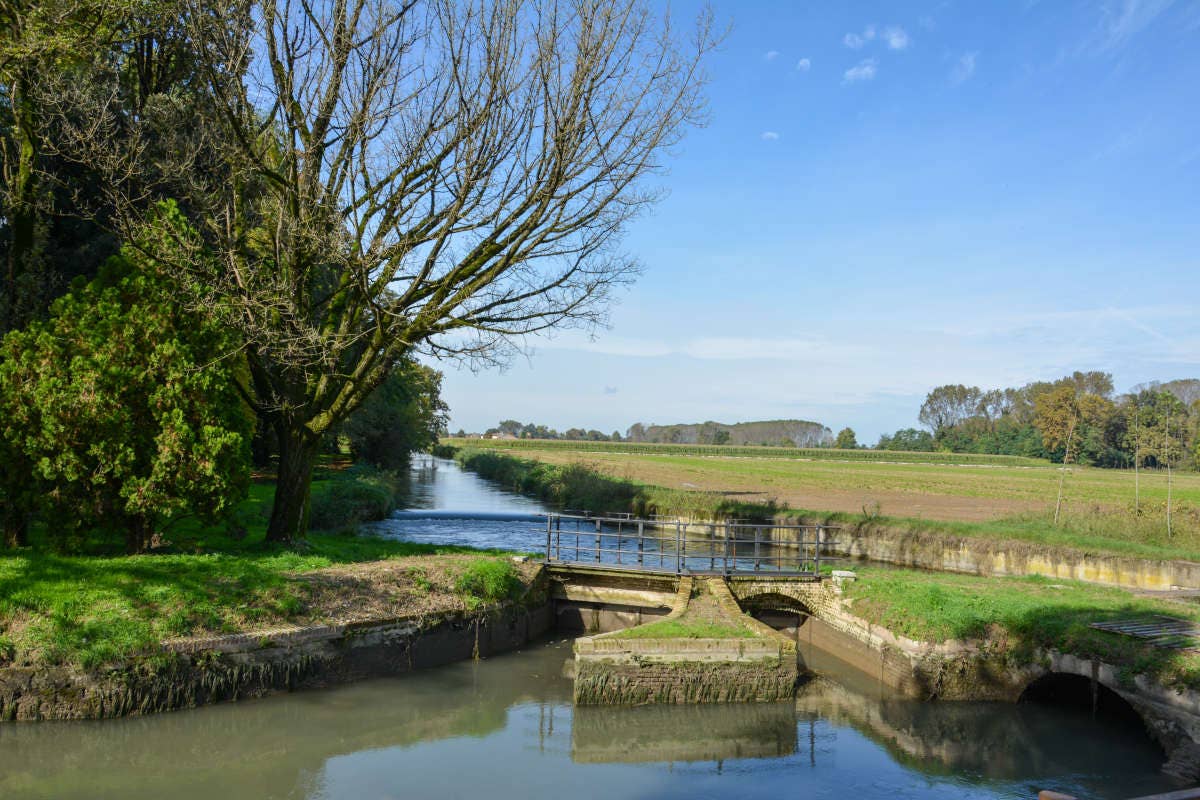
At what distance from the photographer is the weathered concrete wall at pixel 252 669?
33.5ft

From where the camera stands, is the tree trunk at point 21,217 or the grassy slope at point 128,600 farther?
the tree trunk at point 21,217

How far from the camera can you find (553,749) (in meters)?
11.0

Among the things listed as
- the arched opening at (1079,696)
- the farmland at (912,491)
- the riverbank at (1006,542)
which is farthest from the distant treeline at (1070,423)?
the arched opening at (1079,696)

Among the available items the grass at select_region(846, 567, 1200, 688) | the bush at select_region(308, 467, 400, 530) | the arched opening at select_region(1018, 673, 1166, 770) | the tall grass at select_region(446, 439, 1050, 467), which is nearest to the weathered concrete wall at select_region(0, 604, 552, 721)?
the grass at select_region(846, 567, 1200, 688)

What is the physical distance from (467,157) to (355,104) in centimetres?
241

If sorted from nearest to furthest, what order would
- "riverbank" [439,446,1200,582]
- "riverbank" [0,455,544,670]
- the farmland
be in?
"riverbank" [0,455,544,670]
"riverbank" [439,446,1200,582]
the farmland


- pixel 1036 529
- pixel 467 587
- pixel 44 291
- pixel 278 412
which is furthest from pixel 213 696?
pixel 1036 529

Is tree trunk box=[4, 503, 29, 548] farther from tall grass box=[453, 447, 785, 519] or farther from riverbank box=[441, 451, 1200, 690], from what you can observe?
tall grass box=[453, 447, 785, 519]

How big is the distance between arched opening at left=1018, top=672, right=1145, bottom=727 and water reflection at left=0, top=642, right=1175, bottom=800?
465 millimetres

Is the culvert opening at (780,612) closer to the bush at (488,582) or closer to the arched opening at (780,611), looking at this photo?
the arched opening at (780,611)

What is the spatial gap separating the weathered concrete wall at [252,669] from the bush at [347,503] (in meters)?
11.1

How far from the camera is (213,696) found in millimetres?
11250

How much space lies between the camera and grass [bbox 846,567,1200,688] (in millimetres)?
11039

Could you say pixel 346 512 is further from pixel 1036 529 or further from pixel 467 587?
pixel 1036 529
